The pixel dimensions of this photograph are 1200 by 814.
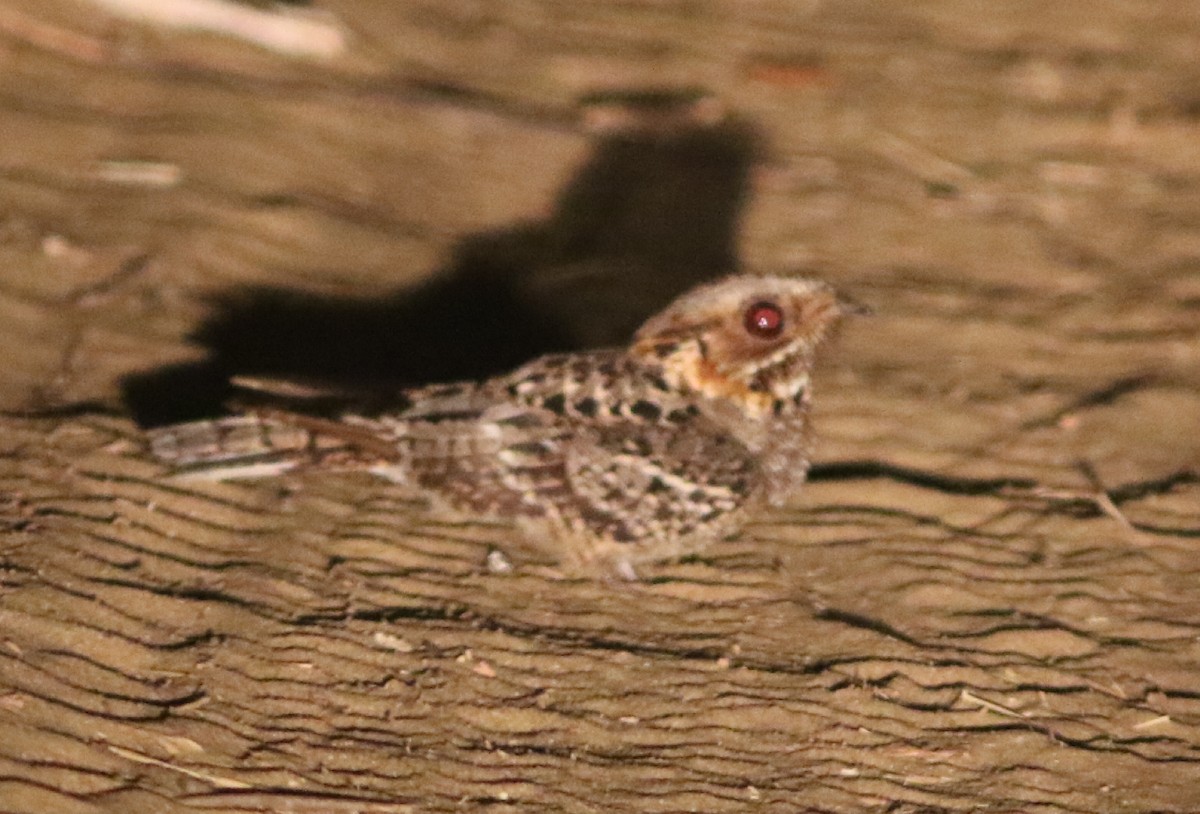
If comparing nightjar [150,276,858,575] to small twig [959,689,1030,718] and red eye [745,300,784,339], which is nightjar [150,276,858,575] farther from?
small twig [959,689,1030,718]

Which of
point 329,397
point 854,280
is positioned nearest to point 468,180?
point 854,280

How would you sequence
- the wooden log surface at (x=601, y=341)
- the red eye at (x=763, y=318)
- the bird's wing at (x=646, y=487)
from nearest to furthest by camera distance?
1. the wooden log surface at (x=601, y=341)
2. the bird's wing at (x=646, y=487)
3. the red eye at (x=763, y=318)

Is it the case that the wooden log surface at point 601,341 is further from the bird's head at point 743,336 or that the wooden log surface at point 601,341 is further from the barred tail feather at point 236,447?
the bird's head at point 743,336

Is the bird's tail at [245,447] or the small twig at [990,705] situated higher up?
the bird's tail at [245,447]

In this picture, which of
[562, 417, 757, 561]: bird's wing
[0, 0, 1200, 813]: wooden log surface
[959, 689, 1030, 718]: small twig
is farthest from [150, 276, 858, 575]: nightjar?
[959, 689, 1030, 718]: small twig

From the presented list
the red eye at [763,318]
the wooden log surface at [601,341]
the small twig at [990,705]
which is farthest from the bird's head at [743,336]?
the small twig at [990,705]

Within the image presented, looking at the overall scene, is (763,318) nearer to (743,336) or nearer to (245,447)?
(743,336)
